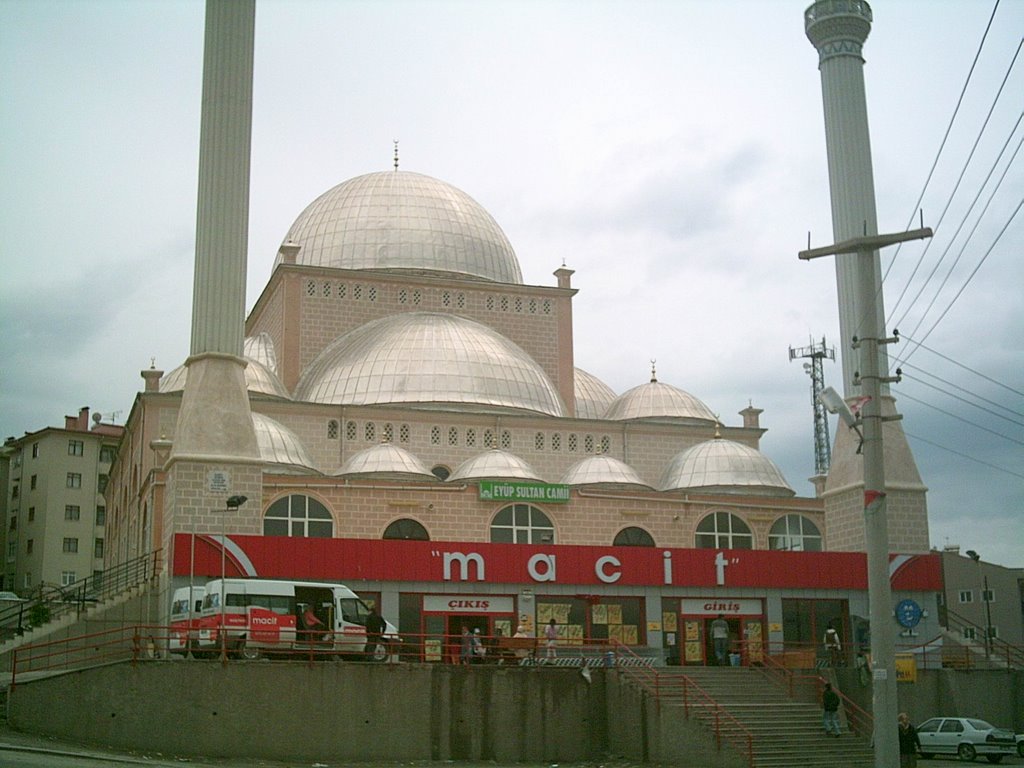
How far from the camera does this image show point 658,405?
4638cm

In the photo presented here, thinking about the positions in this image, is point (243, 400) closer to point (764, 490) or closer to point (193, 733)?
point (193, 733)

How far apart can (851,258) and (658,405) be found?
13.5 metres

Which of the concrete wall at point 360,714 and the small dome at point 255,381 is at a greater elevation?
the small dome at point 255,381

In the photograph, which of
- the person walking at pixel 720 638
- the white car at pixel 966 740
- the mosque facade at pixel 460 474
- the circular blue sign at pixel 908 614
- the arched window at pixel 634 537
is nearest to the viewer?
the white car at pixel 966 740

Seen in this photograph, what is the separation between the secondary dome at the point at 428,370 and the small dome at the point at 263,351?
1.48 m

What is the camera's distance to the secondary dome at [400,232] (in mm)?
47406

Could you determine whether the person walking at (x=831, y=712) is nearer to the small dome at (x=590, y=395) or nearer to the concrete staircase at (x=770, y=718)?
the concrete staircase at (x=770, y=718)

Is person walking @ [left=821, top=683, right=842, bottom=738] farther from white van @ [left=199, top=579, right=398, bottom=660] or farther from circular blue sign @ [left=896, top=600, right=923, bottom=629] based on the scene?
circular blue sign @ [left=896, top=600, right=923, bottom=629]

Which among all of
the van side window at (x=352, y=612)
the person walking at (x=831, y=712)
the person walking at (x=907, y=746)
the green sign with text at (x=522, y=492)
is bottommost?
the person walking at (x=907, y=746)

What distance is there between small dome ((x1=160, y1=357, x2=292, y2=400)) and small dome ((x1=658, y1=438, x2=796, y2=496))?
12661 mm

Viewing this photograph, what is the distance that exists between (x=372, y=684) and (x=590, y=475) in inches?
678

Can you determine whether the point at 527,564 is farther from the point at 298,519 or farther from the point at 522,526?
the point at 298,519

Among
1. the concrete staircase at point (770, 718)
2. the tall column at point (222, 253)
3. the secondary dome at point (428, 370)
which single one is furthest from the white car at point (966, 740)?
the secondary dome at point (428, 370)

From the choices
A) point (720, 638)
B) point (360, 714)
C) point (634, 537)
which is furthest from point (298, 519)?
point (360, 714)
